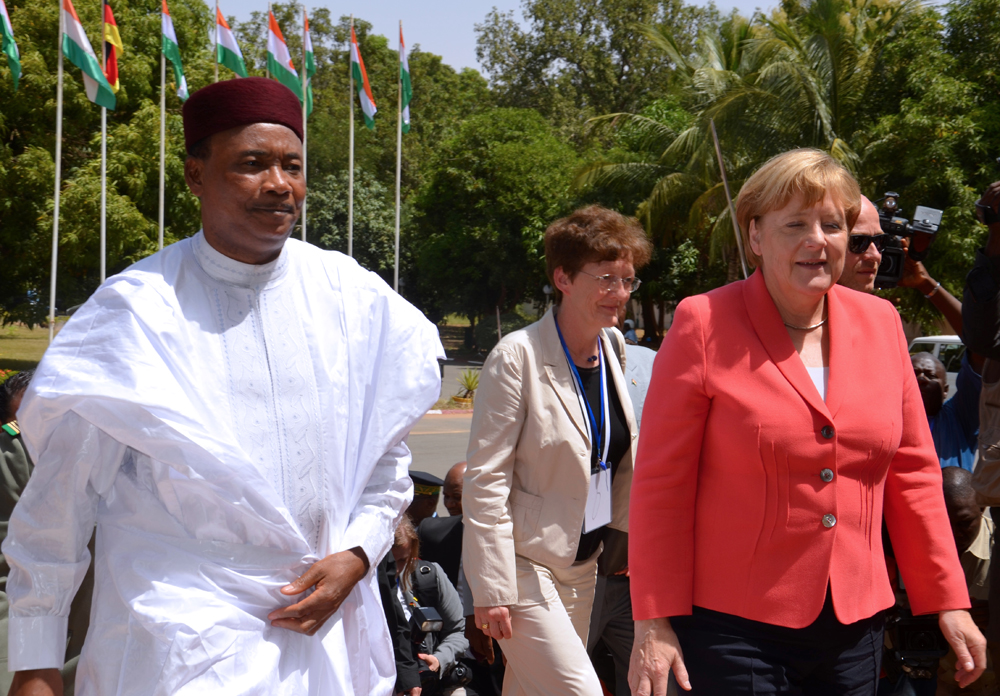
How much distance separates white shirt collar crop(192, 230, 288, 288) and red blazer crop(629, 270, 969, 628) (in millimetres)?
1012

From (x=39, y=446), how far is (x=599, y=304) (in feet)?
7.12

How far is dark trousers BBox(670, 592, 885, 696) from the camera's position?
2320 mm

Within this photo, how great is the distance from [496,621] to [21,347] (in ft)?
114

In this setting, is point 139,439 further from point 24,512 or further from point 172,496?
point 24,512

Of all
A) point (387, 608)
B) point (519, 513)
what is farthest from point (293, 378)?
point (387, 608)

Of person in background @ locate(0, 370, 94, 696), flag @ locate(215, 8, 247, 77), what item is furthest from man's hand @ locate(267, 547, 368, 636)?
flag @ locate(215, 8, 247, 77)

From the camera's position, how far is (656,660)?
2.37m

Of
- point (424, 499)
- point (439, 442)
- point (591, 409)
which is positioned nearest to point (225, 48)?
point (439, 442)

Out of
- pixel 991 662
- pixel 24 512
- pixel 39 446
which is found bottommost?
pixel 991 662

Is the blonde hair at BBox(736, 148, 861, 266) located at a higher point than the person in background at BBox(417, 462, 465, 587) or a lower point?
higher

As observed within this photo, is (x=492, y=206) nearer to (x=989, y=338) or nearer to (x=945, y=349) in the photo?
(x=945, y=349)

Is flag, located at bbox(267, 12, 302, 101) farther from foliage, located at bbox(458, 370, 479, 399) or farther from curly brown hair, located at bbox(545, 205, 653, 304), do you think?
A: curly brown hair, located at bbox(545, 205, 653, 304)

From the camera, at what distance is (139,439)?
214cm

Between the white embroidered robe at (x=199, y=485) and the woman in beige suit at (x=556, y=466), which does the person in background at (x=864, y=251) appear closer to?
the woman in beige suit at (x=556, y=466)
